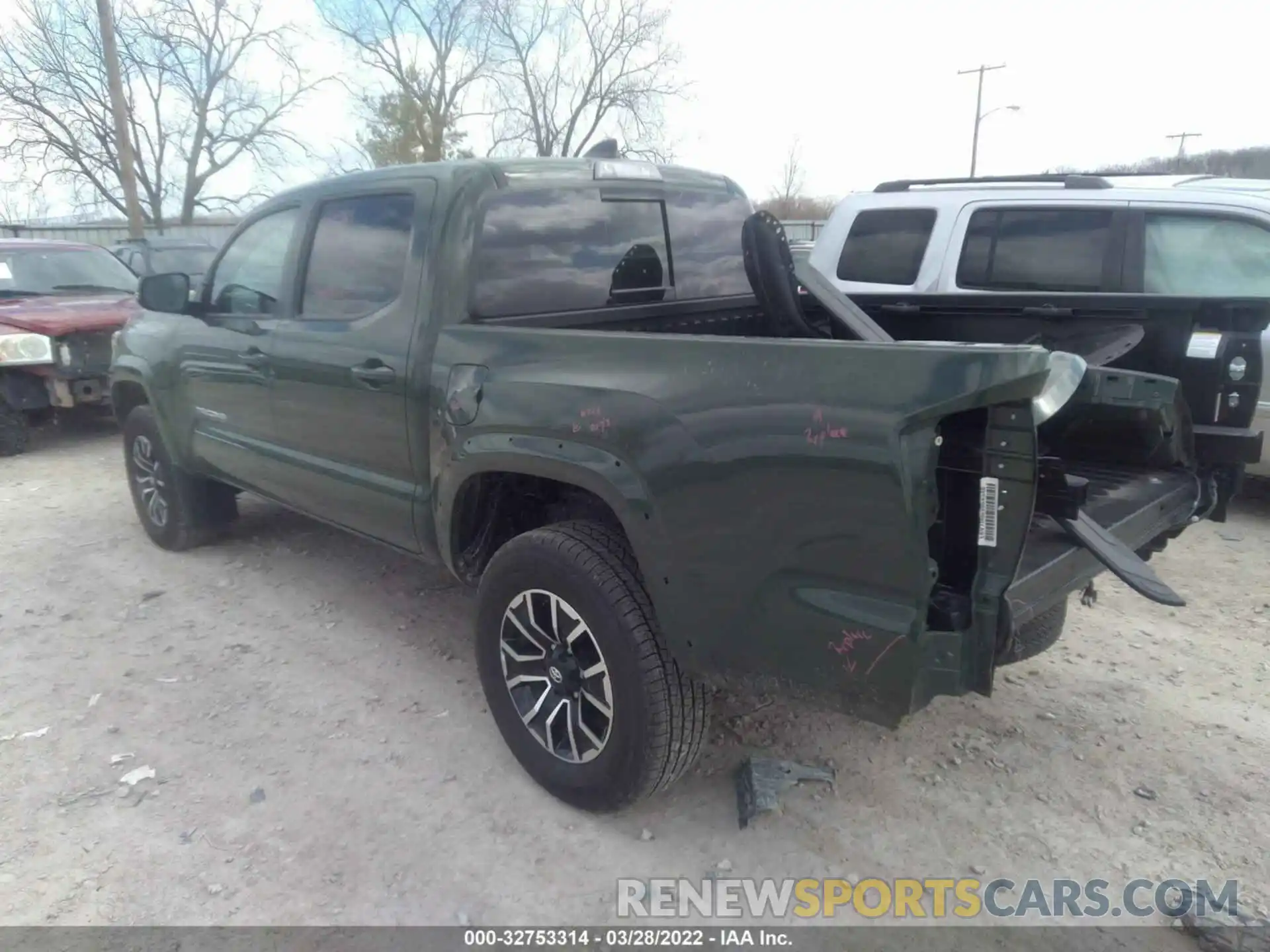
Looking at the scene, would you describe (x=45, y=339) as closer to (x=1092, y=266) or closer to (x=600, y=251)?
(x=600, y=251)

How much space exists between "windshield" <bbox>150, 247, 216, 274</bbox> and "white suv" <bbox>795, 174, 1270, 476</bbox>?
33.4 ft

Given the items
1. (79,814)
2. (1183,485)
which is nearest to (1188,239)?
(1183,485)

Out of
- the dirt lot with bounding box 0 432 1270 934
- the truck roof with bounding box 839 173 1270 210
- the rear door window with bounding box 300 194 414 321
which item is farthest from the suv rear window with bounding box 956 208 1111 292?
the rear door window with bounding box 300 194 414 321

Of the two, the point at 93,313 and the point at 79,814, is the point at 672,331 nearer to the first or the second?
the point at 79,814

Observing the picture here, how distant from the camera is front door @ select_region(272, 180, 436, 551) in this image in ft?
10.5

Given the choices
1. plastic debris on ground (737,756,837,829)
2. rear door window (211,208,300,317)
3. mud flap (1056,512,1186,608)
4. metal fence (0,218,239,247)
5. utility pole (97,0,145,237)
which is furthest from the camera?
metal fence (0,218,239,247)

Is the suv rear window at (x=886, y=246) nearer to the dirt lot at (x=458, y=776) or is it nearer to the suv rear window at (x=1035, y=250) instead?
the suv rear window at (x=1035, y=250)

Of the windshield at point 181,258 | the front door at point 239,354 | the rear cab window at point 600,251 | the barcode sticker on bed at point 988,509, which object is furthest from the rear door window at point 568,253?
the windshield at point 181,258

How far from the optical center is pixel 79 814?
2822 mm

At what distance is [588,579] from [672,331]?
4.62 ft

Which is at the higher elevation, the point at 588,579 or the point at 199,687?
the point at 588,579

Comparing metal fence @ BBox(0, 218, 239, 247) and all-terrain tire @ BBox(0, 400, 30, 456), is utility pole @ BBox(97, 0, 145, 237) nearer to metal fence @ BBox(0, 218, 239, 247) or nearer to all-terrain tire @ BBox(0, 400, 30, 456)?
metal fence @ BBox(0, 218, 239, 247)

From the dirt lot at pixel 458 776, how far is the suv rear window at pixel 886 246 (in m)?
2.74

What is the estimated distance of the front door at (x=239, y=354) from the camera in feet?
12.9
